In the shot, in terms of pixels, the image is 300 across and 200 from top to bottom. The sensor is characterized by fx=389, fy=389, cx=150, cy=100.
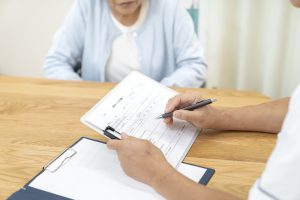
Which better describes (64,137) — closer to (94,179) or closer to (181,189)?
(94,179)

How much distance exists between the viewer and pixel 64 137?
1030mm

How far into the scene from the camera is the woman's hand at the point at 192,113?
102 cm

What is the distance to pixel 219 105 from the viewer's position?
3.92 ft

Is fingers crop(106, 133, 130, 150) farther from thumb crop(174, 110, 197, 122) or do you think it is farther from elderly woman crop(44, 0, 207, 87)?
elderly woman crop(44, 0, 207, 87)

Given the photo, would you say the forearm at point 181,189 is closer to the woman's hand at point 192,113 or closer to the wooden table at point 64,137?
the wooden table at point 64,137

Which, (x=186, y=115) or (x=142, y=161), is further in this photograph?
(x=186, y=115)

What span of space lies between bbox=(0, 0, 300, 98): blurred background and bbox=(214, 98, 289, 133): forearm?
1214mm

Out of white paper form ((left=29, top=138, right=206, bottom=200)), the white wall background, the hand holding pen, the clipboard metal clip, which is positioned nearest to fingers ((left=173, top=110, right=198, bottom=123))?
the hand holding pen

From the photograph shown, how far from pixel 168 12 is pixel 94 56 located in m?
0.37

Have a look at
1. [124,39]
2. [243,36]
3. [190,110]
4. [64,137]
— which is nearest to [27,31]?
[124,39]

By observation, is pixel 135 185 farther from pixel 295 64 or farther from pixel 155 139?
pixel 295 64

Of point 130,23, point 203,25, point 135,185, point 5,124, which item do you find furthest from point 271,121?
point 203,25

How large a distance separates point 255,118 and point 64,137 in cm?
51

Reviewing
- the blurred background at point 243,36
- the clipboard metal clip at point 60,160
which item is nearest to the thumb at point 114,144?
the clipboard metal clip at point 60,160
